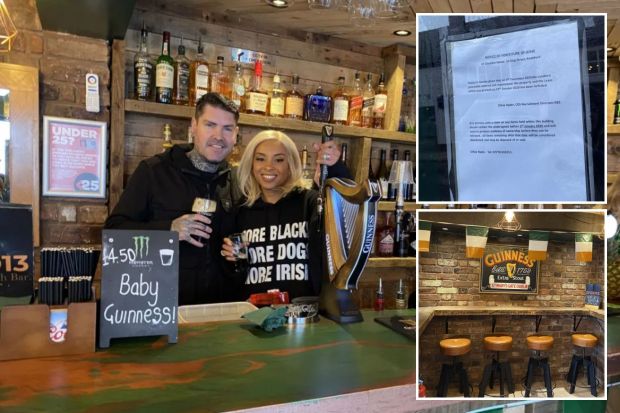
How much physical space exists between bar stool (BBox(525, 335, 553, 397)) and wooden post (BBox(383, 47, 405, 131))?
2.98m

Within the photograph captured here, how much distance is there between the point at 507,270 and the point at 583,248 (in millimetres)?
102

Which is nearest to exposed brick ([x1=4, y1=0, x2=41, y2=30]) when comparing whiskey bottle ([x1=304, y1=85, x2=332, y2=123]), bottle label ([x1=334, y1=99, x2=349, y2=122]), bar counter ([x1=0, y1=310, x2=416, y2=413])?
whiskey bottle ([x1=304, y1=85, x2=332, y2=123])

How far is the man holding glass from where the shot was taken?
2.18 metres

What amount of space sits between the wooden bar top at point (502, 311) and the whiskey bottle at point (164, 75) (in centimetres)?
247

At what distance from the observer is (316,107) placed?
128 inches

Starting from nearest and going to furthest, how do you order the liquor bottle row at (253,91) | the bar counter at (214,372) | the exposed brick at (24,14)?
the bar counter at (214,372) < the exposed brick at (24,14) < the liquor bottle row at (253,91)

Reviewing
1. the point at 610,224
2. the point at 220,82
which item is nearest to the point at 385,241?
the point at 220,82

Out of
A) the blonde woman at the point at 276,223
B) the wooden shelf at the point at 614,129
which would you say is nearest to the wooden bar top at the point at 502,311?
the blonde woman at the point at 276,223

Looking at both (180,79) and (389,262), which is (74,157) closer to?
(180,79)

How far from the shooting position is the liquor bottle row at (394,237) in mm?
3537

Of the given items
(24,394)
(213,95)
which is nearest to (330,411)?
(24,394)

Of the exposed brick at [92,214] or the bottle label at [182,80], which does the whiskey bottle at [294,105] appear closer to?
the bottle label at [182,80]

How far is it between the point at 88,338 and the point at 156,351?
0.15m

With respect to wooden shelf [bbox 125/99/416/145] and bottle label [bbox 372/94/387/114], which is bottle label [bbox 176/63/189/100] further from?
bottle label [bbox 372/94/387/114]
